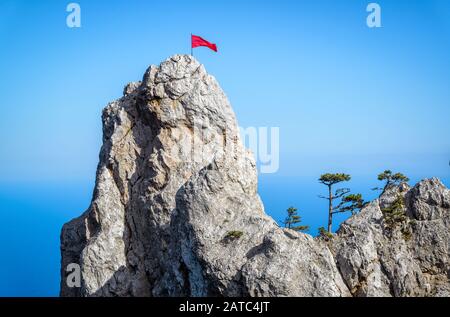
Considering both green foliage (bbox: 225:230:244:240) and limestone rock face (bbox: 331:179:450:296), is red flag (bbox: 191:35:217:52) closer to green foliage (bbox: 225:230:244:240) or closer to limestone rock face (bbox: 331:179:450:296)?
green foliage (bbox: 225:230:244:240)

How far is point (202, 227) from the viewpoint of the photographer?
114 feet

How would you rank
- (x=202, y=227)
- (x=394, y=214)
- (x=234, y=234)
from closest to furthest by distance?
(x=234, y=234) < (x=202, y=227) < (x=394, y=214)

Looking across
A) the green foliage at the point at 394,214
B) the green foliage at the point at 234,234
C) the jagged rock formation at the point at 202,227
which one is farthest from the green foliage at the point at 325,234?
the green foliage at the point at 234,234

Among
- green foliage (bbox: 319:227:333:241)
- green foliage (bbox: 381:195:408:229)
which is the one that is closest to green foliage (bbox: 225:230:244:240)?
green foliage (bbox: 319:227:333:241)

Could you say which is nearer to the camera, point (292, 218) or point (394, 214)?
point (394, 214)

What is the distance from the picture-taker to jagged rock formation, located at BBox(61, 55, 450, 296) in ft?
102

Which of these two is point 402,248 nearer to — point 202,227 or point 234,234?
point 234,234

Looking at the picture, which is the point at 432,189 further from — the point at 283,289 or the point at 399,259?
the point at 283,289

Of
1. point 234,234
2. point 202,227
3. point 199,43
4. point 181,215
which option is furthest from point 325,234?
point 199,43

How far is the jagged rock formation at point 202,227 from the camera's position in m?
31.1

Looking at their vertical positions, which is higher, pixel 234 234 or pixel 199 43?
pixel 199 43

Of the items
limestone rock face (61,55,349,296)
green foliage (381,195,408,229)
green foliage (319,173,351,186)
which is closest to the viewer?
limestone rock face (61,55,349,296)
